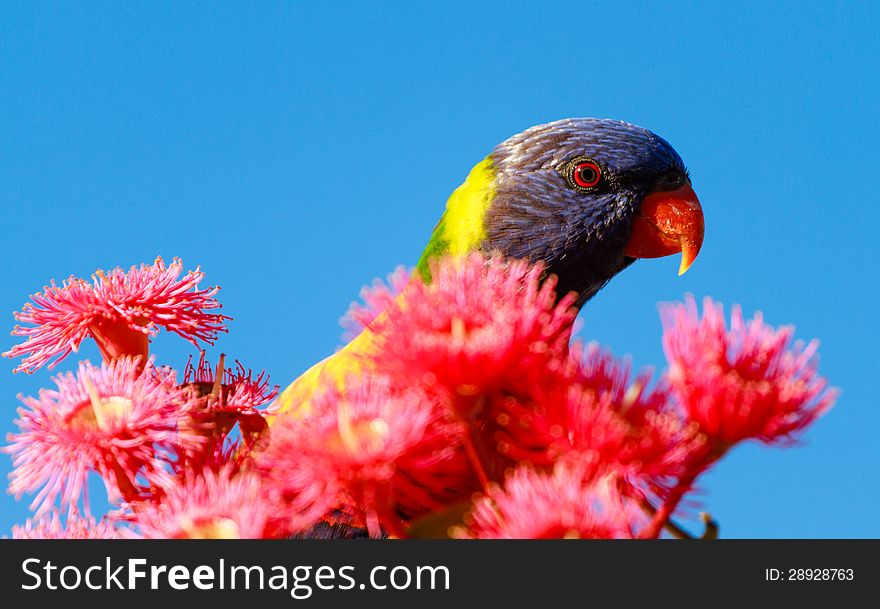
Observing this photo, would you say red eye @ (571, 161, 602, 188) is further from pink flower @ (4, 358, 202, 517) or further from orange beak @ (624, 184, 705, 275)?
pink flower @ (4, 358, 202, 517)

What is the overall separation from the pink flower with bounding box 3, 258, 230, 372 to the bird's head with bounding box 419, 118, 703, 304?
28.8 inches

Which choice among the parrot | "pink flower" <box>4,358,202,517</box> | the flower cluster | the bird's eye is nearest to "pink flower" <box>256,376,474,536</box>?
the flower cluster

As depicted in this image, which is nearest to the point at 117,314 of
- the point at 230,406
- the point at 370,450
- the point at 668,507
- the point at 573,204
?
the point at 230,406

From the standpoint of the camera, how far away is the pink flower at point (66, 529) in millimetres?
1000

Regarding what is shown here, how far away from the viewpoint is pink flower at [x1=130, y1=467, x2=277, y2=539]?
834 millimetres

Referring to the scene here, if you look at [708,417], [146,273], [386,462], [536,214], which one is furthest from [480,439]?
[536,214]

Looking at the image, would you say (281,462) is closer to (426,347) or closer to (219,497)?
(219,497)

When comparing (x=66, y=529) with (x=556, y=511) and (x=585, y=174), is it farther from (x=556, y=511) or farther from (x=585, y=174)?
(x=585, y=174)

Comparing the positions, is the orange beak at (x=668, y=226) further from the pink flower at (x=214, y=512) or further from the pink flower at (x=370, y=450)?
the pink flower at (x=214, y=512)

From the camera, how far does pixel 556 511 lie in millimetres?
766

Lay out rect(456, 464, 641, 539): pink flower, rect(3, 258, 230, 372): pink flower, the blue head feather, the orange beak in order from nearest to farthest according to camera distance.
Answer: rect(456, 464, 641, 539): pink flower → rect(3, 258, 230, 372): pink flower → the blue head feather → the orange beak

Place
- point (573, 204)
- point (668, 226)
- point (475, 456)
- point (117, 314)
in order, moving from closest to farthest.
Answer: point (475, 456) < point (117, 314) < point (573, 204) < point (668, 226)

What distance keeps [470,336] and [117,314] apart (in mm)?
682

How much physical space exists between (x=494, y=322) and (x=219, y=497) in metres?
0.34
